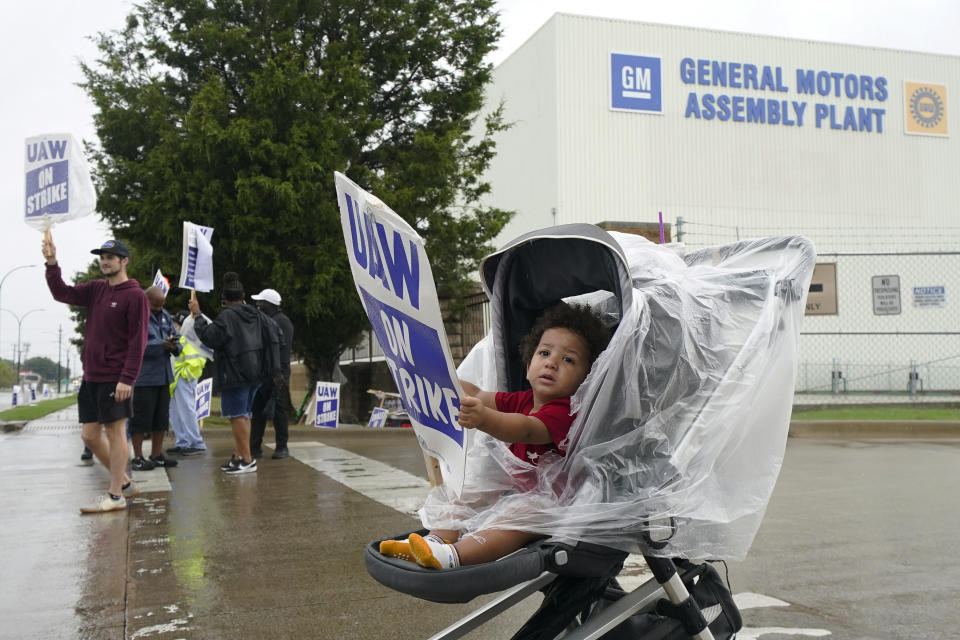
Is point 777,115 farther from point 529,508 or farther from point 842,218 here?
point 529,508

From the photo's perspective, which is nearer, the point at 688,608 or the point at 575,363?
the point at 688,608

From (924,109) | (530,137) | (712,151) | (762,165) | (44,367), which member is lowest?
(44,367)

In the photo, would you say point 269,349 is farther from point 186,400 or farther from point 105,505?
point 105,505

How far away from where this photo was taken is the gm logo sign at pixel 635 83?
107 ft

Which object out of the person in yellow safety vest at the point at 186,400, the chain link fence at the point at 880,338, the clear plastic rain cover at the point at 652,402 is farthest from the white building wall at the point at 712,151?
the clear plastic rain cover at the point at 652,402

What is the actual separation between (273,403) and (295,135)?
6337 mm

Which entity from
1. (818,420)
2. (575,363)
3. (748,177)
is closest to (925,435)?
(818,420)

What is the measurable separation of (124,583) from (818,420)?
10.9m

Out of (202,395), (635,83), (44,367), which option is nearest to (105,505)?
(202,395)

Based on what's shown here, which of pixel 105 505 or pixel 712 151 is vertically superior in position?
pixel 712 151

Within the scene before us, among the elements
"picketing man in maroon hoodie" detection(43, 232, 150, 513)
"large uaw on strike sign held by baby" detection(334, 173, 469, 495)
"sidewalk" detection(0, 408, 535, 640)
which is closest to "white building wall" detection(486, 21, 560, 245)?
"sidewalk" detection(0, 408, 535, 640)

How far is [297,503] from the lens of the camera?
6586mm

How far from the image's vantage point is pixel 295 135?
14.5 metres

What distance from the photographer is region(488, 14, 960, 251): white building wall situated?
31469mm
